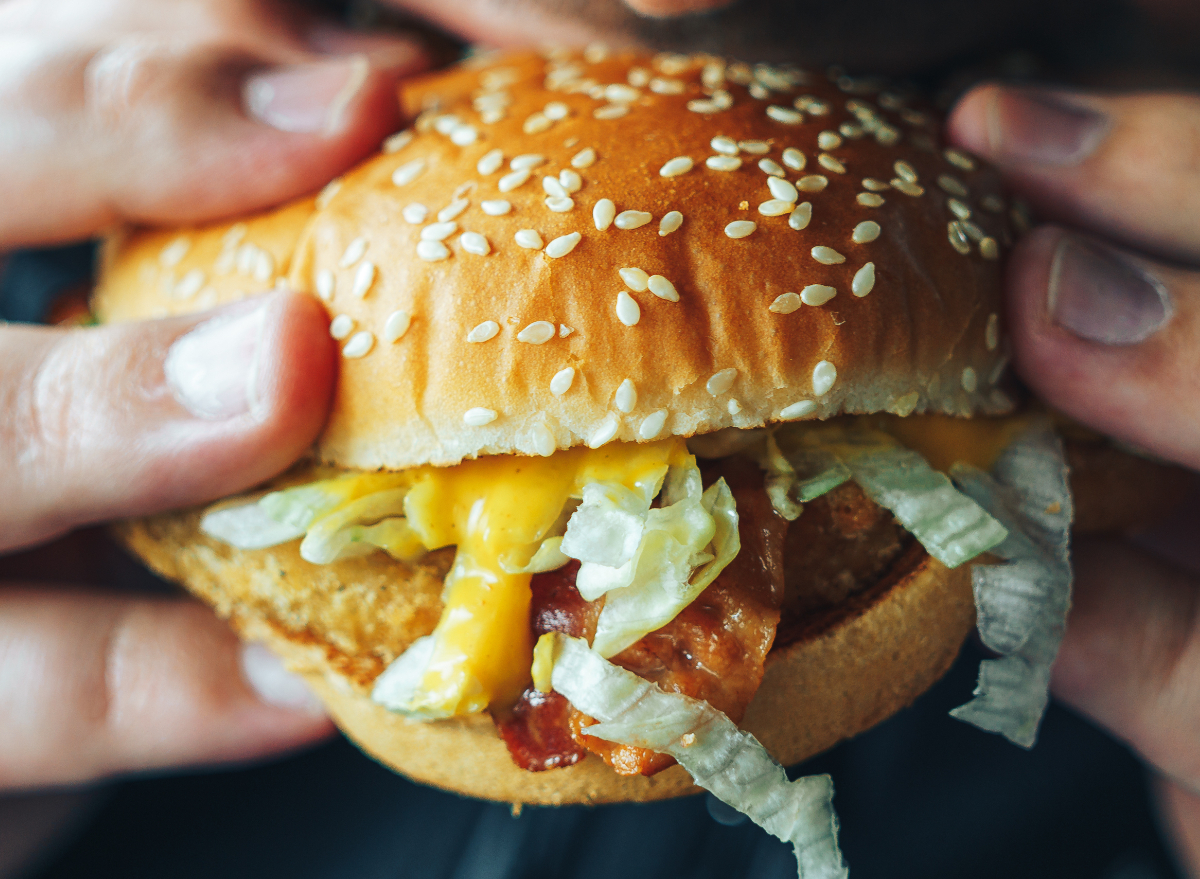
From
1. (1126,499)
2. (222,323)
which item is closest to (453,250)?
(222,323)

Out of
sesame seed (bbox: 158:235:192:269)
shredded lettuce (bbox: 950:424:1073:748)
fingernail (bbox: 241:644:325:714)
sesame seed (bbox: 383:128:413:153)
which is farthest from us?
fingernail (bbox: 241:644:325:714)

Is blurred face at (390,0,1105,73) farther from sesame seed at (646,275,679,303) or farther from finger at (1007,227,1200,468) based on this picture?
sesame seed at (646,275,679,303)

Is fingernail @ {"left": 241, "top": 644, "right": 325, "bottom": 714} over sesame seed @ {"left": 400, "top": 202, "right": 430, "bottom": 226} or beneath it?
beneath

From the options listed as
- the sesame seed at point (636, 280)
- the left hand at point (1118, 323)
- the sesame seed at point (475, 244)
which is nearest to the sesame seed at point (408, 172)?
the sesame seed at point (475, 244)

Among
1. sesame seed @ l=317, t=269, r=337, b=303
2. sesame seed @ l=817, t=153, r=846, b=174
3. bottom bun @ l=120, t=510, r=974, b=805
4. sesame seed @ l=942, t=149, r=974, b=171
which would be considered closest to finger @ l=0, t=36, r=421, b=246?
sesame seed @ l=317, t=269, r=337, b=303

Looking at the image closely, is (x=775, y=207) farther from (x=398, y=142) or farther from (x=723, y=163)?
(x=398, y=142)

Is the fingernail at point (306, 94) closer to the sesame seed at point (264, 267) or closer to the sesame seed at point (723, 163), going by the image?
the sesame seed at point (264, 267)
